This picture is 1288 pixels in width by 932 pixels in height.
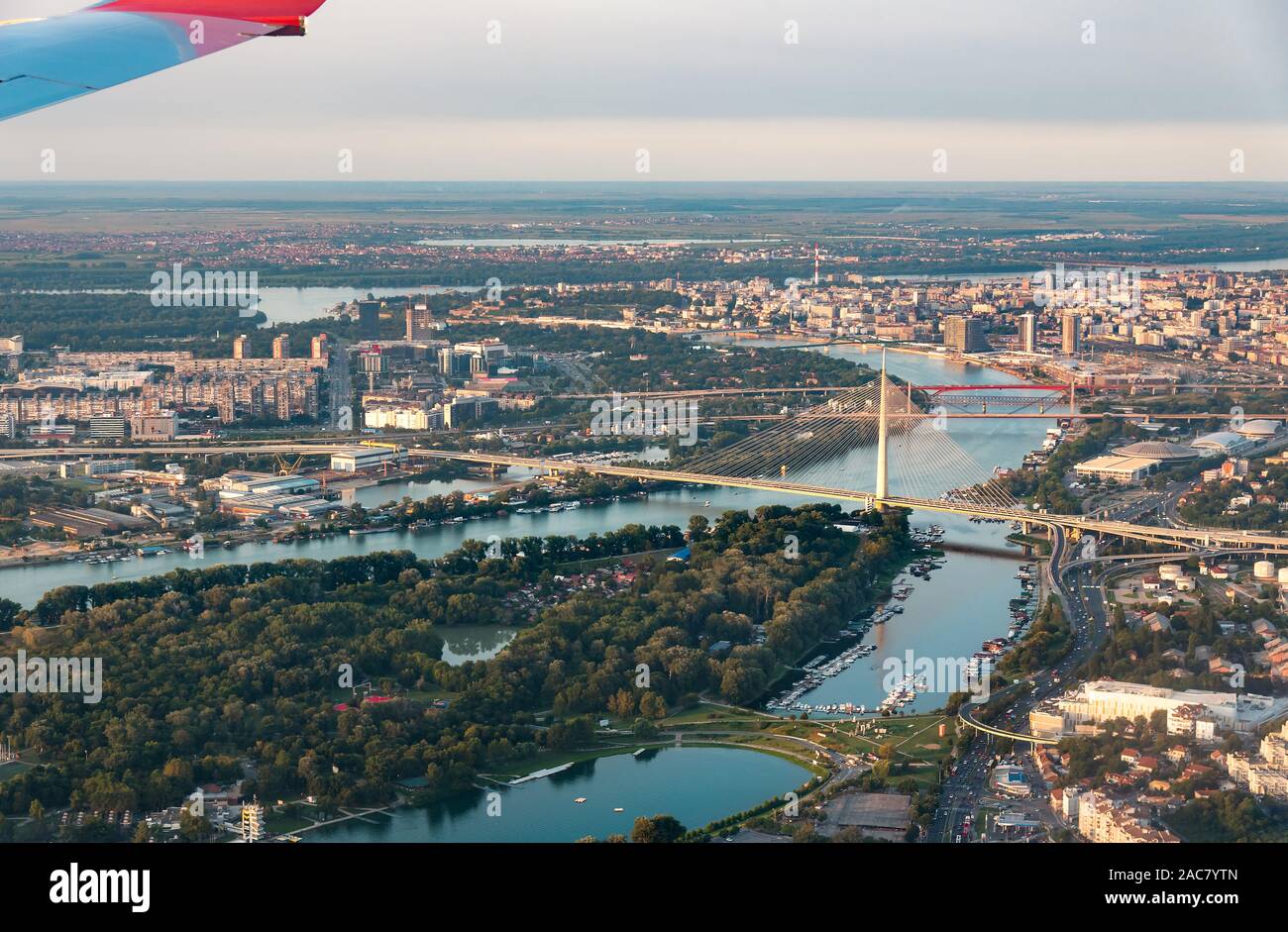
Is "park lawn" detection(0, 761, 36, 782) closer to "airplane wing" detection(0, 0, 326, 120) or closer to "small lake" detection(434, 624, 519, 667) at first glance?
"small lake" detection(434, 624, 519, 667)

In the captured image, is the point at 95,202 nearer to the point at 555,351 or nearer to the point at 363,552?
the point at 555,351

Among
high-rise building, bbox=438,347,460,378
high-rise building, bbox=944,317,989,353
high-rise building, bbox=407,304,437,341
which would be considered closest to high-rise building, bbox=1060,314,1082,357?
high-rise building, bbox=944,317,989,353

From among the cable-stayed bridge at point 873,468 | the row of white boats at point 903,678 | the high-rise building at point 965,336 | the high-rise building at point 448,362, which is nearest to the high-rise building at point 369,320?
the high-rise building at point 448,362

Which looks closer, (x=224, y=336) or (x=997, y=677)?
(x=997, y=677)

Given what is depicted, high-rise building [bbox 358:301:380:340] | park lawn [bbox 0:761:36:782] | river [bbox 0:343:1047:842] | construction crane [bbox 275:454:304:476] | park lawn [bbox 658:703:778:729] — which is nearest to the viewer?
river [bbox 0:343:1047:842]

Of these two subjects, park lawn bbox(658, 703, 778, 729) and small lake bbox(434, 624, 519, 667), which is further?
small lake bbox(434, 624, 519, 667)
